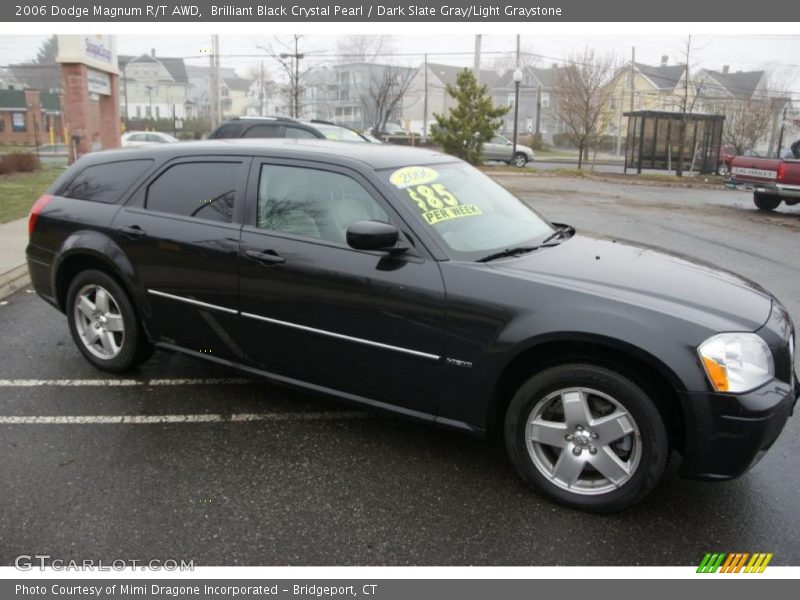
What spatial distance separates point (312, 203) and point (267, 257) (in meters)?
0.40

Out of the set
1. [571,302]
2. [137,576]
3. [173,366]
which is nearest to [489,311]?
[571,302]

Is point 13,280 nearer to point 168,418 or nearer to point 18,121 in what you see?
point 168,418

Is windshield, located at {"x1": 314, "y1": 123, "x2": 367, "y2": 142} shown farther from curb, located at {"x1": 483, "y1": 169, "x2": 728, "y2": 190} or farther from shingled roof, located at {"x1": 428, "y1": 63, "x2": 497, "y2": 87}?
shingled roof, located at {"x1": 428, "y1": 63, "x2": 497, "y2": 87}

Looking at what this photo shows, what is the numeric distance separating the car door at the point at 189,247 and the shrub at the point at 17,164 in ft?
58.7

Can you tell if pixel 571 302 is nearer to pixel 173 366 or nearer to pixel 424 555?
pixel 424 555

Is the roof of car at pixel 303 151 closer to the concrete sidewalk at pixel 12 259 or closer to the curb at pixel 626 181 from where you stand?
the concrete sidewalk at pixel 12 259

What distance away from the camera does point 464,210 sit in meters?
3.73

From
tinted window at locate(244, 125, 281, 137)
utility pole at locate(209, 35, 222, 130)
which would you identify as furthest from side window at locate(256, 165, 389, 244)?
utility pole at locate(209, 35, 222, 130)

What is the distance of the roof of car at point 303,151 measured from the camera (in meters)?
3.73

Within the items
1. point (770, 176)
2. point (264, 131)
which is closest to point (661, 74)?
point (770, 176)

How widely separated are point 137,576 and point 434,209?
2.22m

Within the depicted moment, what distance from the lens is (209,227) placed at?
154 inches

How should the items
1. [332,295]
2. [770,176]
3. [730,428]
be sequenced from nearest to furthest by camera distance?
[730,428] → [332,295] → [770,176]

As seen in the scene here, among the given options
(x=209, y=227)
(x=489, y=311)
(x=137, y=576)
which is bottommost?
(x=137, y=576)
